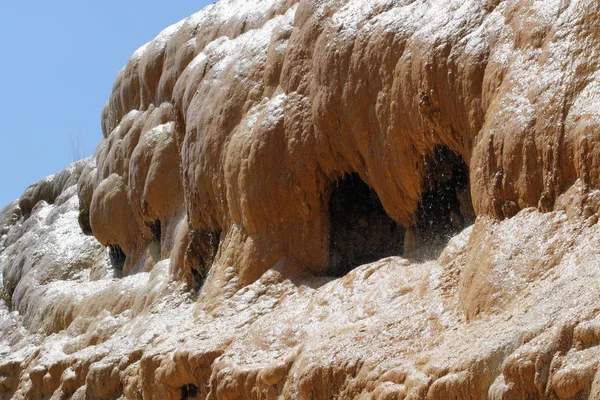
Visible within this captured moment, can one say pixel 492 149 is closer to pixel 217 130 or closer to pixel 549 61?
pixel 549 61

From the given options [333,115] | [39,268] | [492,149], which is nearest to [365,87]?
[333,115]

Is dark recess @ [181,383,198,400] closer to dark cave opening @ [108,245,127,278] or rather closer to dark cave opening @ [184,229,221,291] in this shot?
dark cave opening @ [184,229,221,291]

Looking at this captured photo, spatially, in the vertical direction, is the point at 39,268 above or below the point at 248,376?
above

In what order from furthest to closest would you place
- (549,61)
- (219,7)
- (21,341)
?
1. (21,341)
2. (219,7)
3. (549,61)

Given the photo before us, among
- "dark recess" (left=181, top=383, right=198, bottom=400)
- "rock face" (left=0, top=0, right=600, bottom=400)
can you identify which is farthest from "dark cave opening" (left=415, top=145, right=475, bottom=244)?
"dark recess" (left=181, top=383, right=198, bottom=400)

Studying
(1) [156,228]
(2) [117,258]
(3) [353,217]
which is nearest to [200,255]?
(3) [353,217]

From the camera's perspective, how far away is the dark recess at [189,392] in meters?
8.32

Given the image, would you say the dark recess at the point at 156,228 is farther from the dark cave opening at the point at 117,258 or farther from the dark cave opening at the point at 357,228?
the dark cave opening at the point at 357,228

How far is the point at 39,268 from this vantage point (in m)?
14.9

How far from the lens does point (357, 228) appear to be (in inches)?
350

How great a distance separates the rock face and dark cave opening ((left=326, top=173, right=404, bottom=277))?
0.02 meters

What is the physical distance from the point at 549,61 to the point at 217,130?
13.6 feet

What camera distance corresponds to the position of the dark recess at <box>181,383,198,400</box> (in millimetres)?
8320

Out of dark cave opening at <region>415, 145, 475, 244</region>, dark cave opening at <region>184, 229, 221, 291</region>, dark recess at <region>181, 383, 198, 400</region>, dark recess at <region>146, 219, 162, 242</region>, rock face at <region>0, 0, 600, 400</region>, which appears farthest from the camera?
dark recess at <region>146, 219, 162, 242</region>
